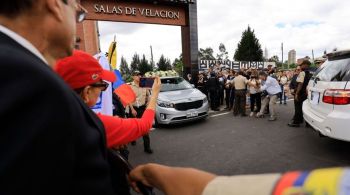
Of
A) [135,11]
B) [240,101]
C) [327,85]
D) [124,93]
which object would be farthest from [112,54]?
[135,11]

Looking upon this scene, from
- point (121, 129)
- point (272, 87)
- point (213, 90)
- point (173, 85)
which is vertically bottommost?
point (213, 90)

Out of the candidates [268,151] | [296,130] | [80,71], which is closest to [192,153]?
[268,151]

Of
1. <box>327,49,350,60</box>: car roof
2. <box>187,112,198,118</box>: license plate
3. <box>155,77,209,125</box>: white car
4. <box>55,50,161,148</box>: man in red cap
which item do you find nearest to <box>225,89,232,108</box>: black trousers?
<box>155,77,209,125</box>: white car

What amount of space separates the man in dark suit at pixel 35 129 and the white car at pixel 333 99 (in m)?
4.04

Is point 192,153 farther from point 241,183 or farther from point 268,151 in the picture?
point 241,183

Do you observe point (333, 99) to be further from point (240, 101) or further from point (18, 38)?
point (240, 101)

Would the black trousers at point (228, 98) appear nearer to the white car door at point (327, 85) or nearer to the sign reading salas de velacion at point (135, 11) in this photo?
the sign reading salas de velacion at point (135, 11)

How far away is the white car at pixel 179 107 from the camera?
25.4 ft

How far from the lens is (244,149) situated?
17.5ft

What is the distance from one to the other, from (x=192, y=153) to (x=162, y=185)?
4449 mm

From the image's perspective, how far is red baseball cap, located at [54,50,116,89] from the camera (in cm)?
144

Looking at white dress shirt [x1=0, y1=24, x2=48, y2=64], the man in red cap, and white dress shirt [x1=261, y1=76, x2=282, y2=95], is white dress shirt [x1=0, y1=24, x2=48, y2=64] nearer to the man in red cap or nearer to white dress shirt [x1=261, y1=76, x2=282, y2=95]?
the man in red cap

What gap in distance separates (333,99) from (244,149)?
6.06 ft

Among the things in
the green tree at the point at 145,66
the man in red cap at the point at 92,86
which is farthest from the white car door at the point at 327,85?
the green tree at the point at 145,66
